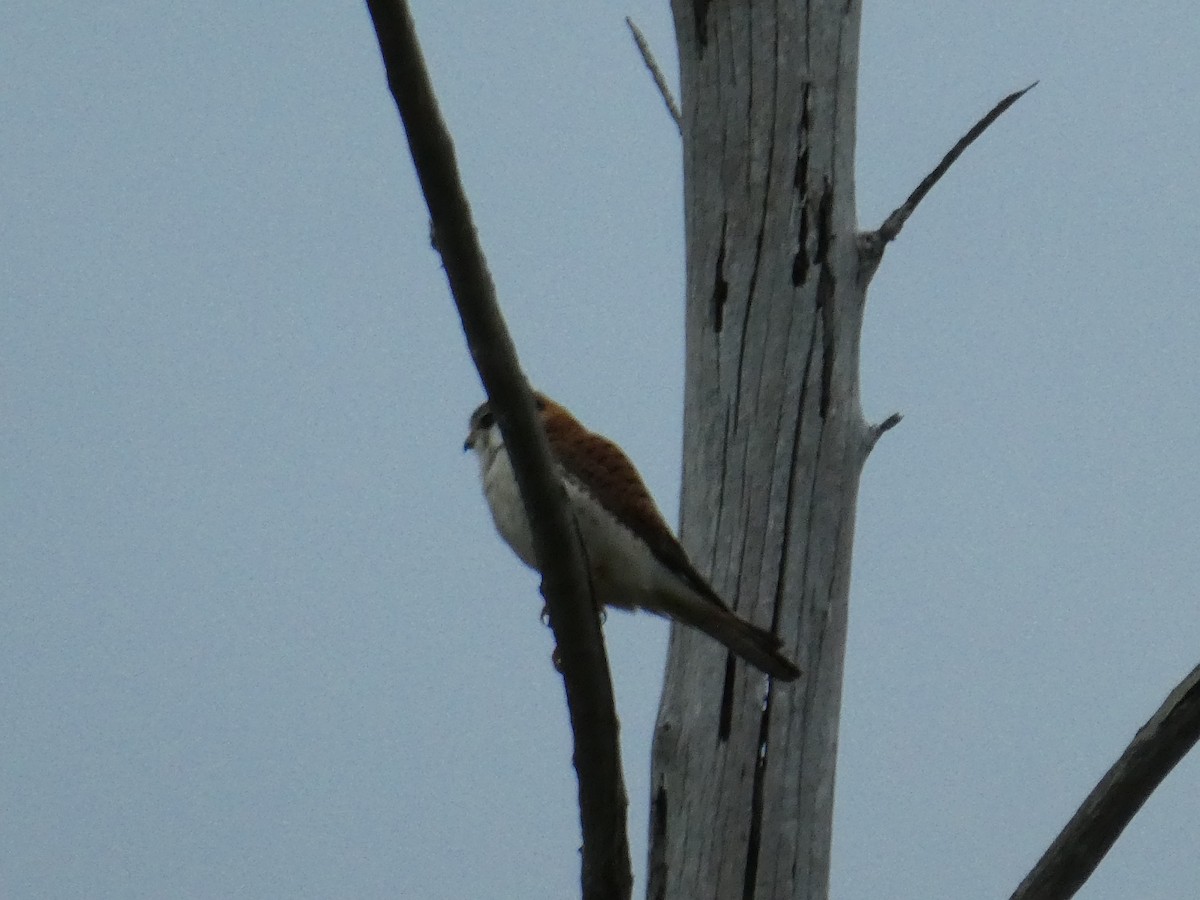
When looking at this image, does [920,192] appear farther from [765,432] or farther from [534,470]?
[534,470]

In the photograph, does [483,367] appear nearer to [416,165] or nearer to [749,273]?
[416,165]

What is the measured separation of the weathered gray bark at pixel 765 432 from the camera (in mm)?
2891

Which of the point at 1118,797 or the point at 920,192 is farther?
the point at 920,192

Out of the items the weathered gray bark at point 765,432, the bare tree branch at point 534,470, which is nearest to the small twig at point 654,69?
the weathered gray bark at point 765,432

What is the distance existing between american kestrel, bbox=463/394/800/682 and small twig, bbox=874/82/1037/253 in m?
0.70

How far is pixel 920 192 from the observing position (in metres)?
3.08

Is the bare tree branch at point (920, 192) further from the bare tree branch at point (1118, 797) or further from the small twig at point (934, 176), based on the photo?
the bare tree branch at point (1118, 797)

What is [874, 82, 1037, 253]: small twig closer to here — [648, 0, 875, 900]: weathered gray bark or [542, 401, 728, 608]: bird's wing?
[648, 0, 875, 900]: weathered gray bark

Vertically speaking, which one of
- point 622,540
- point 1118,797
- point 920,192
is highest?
point 920,192

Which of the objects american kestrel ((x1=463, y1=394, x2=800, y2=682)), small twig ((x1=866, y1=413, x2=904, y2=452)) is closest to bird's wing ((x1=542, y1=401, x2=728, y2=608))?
american kestrel ((x1=463, y1=394, x2=800, y2=682))

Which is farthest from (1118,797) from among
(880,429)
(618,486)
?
(618,486)

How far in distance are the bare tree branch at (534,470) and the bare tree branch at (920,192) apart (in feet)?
3.97

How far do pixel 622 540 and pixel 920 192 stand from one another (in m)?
0.88

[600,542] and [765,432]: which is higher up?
[765,432]
